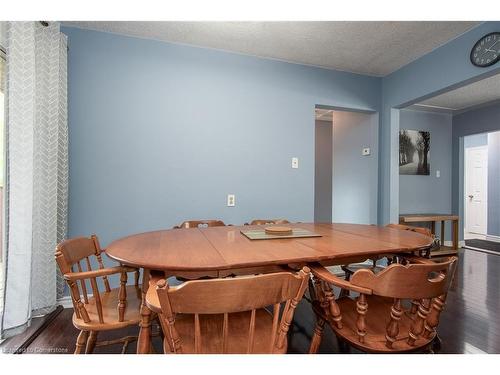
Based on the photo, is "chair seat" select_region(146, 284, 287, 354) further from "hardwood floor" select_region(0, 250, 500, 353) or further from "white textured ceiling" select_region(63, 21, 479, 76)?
"white textured ceiling" select_region(63, 21, 479, 76)

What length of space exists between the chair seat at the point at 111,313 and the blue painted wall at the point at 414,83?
3136 millimetres

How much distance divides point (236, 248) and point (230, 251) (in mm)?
67

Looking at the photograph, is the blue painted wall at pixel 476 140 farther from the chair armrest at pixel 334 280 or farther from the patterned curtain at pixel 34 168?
the patterned curtain at pixel 34 168

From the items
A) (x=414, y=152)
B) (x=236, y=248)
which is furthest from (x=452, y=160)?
(x=236, y=248)

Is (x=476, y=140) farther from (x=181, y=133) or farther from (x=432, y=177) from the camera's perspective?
(x=181, y=133)

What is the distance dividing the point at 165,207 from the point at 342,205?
9.49ft

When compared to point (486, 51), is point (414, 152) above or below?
below

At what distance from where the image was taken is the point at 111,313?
1.34 metres

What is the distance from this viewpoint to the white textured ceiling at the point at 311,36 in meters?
2.34

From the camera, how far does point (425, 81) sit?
2.87 m

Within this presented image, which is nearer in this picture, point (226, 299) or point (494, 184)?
point (226, 299)

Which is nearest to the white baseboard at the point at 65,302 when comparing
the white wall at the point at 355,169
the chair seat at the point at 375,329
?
the chair seat at the point at 375,329

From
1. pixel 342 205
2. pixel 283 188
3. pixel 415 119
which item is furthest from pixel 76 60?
pixel 415 119

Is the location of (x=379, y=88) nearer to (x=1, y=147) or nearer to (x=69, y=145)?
(x=69, y=145)
